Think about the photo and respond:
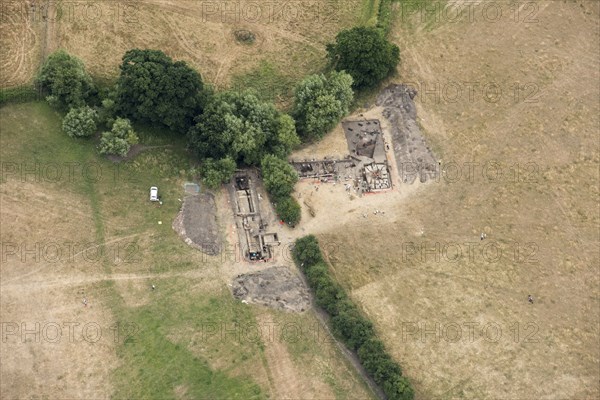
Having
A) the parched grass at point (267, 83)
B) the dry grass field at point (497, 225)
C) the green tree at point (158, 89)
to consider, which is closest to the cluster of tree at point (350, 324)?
the dry grass field at point (497, 225)

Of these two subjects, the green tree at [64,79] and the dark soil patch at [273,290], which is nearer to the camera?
the dark soil patch at [273,290]

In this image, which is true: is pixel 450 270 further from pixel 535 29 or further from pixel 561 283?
pixel 535 29

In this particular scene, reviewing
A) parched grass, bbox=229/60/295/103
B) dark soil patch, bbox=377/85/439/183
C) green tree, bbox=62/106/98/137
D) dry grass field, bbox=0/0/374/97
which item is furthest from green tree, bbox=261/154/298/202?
green tree, bbox=62/106/98/137

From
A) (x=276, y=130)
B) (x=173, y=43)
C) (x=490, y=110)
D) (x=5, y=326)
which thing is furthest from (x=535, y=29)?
(x=5, y=326)

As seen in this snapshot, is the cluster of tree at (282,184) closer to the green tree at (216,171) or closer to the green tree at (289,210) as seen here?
the green tree at (289,210)

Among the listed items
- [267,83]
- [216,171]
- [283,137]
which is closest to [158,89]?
[216,171]

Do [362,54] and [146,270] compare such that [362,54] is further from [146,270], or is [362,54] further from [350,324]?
[146,270]
